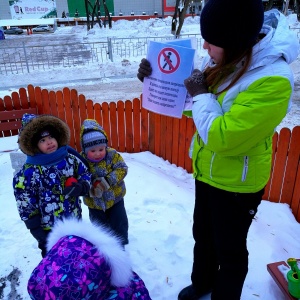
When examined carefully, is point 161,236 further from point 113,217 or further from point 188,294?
point 188,294

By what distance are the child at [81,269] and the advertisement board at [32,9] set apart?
154 feet

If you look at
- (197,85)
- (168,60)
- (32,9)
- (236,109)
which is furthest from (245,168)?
(32,9)

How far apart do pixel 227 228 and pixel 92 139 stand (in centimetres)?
119

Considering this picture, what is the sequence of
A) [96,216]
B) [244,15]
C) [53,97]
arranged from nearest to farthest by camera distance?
1. [244,15]
2. [96,216]
3. [53,97]

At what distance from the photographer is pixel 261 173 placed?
156 cm

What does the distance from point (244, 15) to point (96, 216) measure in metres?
1.94

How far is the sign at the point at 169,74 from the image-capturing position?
70.9 inches

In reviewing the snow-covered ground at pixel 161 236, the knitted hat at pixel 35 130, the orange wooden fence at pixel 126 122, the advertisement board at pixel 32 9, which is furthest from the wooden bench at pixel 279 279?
the advertisement board at pixel 32 9

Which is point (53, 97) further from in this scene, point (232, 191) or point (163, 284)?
point (232, 191)

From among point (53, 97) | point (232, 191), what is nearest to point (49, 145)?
point (232, 191)

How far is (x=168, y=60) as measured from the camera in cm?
183

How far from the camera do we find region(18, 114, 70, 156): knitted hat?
6.62 ft

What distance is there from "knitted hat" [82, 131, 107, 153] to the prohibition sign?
2.47 feet

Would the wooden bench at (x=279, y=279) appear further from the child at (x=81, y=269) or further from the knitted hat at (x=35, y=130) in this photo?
the knitted hat at (x=35, y=130)
